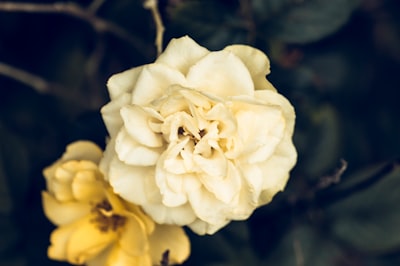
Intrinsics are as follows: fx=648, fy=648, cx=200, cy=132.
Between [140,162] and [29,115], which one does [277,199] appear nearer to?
[140,162]

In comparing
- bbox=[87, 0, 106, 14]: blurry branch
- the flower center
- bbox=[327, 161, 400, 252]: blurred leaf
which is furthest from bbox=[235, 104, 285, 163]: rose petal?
bbox=[87, 0, 106, 14]: blurry branch

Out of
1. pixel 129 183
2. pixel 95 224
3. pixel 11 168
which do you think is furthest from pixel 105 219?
pixel 11 168

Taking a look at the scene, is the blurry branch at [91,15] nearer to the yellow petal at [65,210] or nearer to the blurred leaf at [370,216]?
the yellow petal at [65,210]

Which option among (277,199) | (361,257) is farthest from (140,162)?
(361,257)

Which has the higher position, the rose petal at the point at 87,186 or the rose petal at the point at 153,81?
the rose petal at the point at 153,81

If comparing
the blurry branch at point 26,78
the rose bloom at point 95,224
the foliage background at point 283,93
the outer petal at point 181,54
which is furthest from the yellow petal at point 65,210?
the blurry branch at point 26,78

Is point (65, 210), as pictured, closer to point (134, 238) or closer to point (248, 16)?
point (134, 238)

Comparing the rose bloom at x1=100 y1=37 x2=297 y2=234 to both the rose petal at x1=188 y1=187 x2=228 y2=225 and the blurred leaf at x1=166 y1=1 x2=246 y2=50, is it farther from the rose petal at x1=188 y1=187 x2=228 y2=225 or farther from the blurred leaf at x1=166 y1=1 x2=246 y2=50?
the blurred leaf at x1=166 y1=1 x2=246 y2=50
